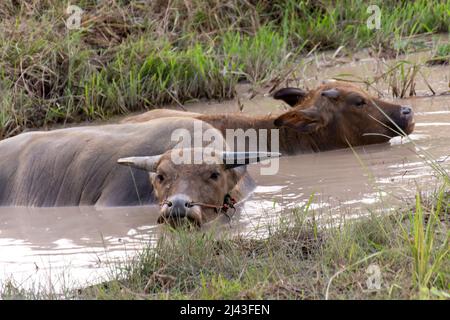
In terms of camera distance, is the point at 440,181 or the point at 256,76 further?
the point at 256,76

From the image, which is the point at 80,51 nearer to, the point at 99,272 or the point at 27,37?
the point at 27,37

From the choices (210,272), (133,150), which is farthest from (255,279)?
(133,150)

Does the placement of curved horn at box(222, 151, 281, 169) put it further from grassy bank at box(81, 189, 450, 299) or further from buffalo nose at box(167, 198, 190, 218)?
grassy bank at box(81, 189, 450, 299)

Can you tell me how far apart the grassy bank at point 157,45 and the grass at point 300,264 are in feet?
14.6

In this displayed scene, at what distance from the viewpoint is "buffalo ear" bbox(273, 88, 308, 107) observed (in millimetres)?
10164

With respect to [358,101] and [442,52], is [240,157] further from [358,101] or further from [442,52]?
[442,52]

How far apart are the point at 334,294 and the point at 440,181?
2.63 metres

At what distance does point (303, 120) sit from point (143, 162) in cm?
269

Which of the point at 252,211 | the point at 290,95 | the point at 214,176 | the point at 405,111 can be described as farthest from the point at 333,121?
the point at 214,176

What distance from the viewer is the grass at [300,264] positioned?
498 centimetres

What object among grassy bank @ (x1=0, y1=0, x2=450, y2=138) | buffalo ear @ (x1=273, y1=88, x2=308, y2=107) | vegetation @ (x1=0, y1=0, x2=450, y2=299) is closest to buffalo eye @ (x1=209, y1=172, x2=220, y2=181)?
vegetation @ (x1=0, y1=0, x2=450, y2=299)

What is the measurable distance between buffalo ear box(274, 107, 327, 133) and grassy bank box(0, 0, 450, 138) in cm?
133

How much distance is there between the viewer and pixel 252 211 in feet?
24.7
